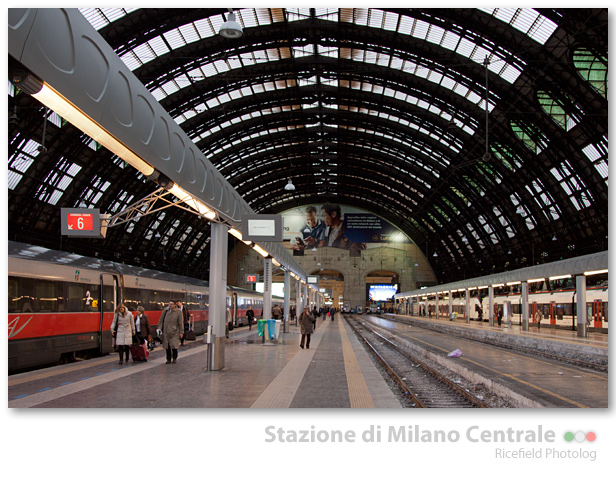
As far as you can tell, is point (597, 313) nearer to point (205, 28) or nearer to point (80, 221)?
point (205, 28)

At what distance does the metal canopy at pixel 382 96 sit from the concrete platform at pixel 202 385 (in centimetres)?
1799

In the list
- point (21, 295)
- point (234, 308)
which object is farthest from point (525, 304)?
point (21, 295)

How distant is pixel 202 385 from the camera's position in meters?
10.1

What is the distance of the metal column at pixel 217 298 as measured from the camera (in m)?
12.5

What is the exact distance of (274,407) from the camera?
26.1 ft

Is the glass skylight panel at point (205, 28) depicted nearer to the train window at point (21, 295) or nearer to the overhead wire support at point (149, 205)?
the overhead wire support at point (149, 205)

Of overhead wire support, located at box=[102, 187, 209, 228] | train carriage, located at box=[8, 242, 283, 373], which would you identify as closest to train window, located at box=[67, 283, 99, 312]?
train carriage, located at box=[8, 242, 283, 373]

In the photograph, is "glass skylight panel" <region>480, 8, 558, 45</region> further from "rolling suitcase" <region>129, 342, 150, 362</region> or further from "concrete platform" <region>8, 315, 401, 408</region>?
"rolling suitcase" <region>129, 342, 150, 362</region>

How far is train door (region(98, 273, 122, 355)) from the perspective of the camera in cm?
1653
